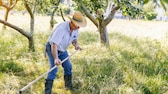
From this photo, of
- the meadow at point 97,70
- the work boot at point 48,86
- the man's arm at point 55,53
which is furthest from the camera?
the meadow at point 97,70

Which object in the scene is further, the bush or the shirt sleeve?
the bush

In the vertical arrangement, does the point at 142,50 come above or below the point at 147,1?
below

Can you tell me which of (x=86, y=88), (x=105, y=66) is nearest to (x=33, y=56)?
(x=105, y=66)

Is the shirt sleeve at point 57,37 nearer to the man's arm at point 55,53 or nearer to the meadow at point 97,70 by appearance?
the man's arm at point 55,53

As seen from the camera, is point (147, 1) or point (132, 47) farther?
point (132, 47)

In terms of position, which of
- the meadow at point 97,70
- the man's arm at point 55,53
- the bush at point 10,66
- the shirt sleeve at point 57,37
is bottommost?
the meadow at point 97,70

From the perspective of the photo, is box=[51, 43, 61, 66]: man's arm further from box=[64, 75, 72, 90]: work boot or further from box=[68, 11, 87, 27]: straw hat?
box=[64, 75, 72, 90]: work boot

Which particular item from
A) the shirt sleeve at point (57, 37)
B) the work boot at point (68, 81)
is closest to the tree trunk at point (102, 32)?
the work boot at point (68, 81)

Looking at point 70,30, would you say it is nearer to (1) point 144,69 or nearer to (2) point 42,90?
(2) point 42,90

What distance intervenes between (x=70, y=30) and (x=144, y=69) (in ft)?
8.34

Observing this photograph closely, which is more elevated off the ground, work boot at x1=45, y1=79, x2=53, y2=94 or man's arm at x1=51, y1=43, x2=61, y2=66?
man's arm at x1=51, y1=43, x2=61, y2=66

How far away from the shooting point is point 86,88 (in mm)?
5637

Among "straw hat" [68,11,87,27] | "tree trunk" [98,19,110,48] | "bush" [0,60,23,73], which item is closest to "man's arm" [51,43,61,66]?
"straw hat" [68,11,87,27]

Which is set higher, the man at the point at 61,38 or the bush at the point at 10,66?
the man at the point at 61,38
